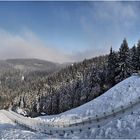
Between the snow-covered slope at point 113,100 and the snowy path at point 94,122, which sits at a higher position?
the snow-covered slope at point 113,100

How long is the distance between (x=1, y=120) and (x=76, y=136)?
62.7 ft

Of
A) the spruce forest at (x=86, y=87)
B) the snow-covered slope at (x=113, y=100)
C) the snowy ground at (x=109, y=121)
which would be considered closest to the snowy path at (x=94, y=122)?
the snowy ground at (x=109, y=121)

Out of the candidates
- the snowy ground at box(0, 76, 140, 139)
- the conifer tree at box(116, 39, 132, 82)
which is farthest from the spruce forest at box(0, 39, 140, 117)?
the snowy ground at box(0, 76, 140, 139)

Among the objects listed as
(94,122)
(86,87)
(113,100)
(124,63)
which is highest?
(124,63)

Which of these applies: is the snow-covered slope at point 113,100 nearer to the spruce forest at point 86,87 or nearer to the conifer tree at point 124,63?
the conifer tree at point 124,63

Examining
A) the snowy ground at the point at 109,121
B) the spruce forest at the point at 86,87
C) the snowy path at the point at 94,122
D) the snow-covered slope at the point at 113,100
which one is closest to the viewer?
the snowy ground at the point at 109,121

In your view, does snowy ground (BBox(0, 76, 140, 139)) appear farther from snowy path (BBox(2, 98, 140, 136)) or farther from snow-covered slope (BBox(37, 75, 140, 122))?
snowy path (BBox(2, 98, 140, 136))

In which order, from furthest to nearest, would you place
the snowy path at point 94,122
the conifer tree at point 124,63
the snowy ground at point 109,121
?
the conifer tree at point 124,63 < the snowy path at point 94,122 < the snowy ground at point 109,121

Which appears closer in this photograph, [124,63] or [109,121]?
[109,121]

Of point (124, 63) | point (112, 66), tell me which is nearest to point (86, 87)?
point (112, 66)

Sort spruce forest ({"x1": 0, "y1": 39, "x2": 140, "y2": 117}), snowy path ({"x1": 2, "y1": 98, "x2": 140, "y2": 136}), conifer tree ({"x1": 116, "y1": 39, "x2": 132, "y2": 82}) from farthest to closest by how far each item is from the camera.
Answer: spruce forest ({"x1": 0, "y1": 39, "x2": 140, "y2": 117}) < conifer tree ({"x1": 116, "y1": 39, "x2": 132, "y2": 82}) < snowy path ({"x1": 2, "y1": 98, "x2": 140, "y2": 136})

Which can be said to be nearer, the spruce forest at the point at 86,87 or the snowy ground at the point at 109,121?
the snowy ground at the point at 109,121

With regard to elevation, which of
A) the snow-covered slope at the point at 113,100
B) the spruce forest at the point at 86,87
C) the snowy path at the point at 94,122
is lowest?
the snowy path at the point at 94,122

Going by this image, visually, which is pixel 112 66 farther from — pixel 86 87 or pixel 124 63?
pixel 86 87
